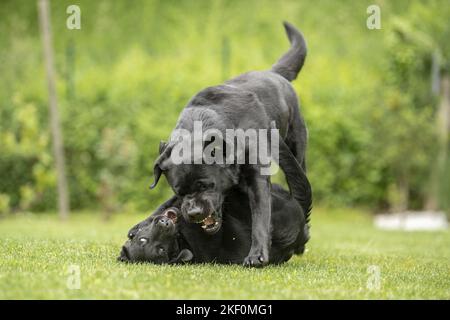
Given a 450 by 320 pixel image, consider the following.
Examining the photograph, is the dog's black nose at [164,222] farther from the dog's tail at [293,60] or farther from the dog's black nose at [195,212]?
the dog's tail at [293,60]

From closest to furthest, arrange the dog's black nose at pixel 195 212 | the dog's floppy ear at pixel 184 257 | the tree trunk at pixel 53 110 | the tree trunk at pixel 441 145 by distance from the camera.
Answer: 1. the dog's black nose at pixel 195 212
2. the dog's floppy ear at pixel 184 257
3. the tree trunk at pixel 53 110
4. the tree trunk at pixel 441 145

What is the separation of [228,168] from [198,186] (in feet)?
0.95

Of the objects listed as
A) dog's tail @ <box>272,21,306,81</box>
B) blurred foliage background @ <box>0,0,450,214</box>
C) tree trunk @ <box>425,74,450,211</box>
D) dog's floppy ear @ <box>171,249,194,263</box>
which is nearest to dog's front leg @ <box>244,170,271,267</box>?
dog's floppy ear @ <box>171,249,194,263</box>

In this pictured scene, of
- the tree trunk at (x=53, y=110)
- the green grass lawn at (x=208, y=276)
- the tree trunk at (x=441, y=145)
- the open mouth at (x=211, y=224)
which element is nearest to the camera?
the green grass lawn at (x=208, y=276)

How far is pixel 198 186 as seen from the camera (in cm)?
471

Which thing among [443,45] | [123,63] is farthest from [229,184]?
[443,45]

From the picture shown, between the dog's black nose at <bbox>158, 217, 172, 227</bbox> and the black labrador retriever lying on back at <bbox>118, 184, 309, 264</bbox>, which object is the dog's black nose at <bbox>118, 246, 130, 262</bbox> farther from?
the dog's black nose at <bbox>158, 217, 172, 227</bbox>

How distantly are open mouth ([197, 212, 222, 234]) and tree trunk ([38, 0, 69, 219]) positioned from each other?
26.1 ft

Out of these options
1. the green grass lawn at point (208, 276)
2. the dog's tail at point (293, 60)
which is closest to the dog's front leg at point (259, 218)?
the green grass lawn at point (208, 276)

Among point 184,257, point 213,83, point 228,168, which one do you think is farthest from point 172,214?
point 213,83

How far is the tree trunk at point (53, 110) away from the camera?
12192 mm

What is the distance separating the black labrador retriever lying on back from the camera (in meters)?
4.86

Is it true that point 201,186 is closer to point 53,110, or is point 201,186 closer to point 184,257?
point 184,257

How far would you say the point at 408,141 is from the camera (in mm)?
12836
